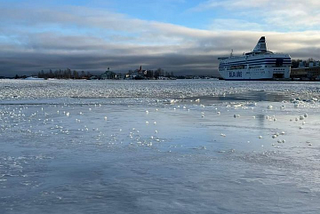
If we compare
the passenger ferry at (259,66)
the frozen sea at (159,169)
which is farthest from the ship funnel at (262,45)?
the frozen sea at (159,169)

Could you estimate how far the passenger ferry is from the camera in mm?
86000

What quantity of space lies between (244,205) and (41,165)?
8.88 feet

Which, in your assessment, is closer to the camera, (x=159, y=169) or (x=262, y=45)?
(x=159, y=169)

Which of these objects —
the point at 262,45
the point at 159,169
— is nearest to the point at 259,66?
the point at 262,45

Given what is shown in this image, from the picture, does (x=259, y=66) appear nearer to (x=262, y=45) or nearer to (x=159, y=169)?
(x=262, y=45)

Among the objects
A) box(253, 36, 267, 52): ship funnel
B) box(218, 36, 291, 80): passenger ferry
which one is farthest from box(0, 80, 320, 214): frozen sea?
box(253, 36, 267, 52): ship funnel

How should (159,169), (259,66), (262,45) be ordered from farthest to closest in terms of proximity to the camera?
(262,45) < (259,66) < (159,169)

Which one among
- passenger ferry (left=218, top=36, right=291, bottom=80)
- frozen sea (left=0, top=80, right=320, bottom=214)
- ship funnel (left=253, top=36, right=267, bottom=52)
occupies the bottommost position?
frozen sea (left=0, top=80, right=320, bottom=214)

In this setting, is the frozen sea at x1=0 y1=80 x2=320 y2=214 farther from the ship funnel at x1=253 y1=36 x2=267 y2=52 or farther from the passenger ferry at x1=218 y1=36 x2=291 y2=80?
the ship funnel at x1=253 y1=36 x2=267 y2=52

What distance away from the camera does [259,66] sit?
88.6 meters

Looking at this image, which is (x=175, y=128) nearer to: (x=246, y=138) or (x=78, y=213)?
(x=246, y=138)

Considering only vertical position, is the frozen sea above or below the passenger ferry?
below

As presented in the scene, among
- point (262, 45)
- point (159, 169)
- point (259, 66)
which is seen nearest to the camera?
point (159, 169)

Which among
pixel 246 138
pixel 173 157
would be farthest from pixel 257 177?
pixel 246 138
